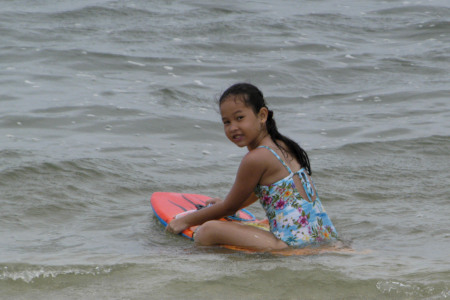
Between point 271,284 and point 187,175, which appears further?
point 187,175

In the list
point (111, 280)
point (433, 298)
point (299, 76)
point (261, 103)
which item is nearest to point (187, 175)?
point (261, 103)

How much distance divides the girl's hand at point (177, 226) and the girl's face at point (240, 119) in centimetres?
80

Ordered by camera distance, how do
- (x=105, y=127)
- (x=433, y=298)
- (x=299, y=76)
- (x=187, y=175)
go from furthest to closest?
(x=299, y=76)
(x=105, y=127)
(x=187, y=175)
(x=433, y=298)

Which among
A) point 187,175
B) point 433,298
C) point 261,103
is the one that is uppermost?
point 261,103

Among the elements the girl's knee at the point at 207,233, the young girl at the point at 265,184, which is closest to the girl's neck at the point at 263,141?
the young girl at the point at 265,184

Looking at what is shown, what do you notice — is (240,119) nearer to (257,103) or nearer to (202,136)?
(257,103)

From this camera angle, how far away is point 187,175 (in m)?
7.12

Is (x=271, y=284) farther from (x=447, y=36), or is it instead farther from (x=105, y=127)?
(x=447, y=36)

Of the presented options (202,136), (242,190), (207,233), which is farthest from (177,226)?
(202,136)

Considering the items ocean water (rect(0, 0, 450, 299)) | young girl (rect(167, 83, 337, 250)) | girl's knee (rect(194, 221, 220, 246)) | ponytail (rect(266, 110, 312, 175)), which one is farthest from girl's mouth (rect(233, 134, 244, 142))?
ocean water (rect(0, 0, 450, 299))

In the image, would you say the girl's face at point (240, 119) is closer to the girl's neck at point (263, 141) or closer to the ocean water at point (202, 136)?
the girl's neck at point (263, 141)

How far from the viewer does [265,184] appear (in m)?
4.59

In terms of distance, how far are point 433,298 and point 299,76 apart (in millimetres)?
8280

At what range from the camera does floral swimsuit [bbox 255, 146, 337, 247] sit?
15.0 feet
